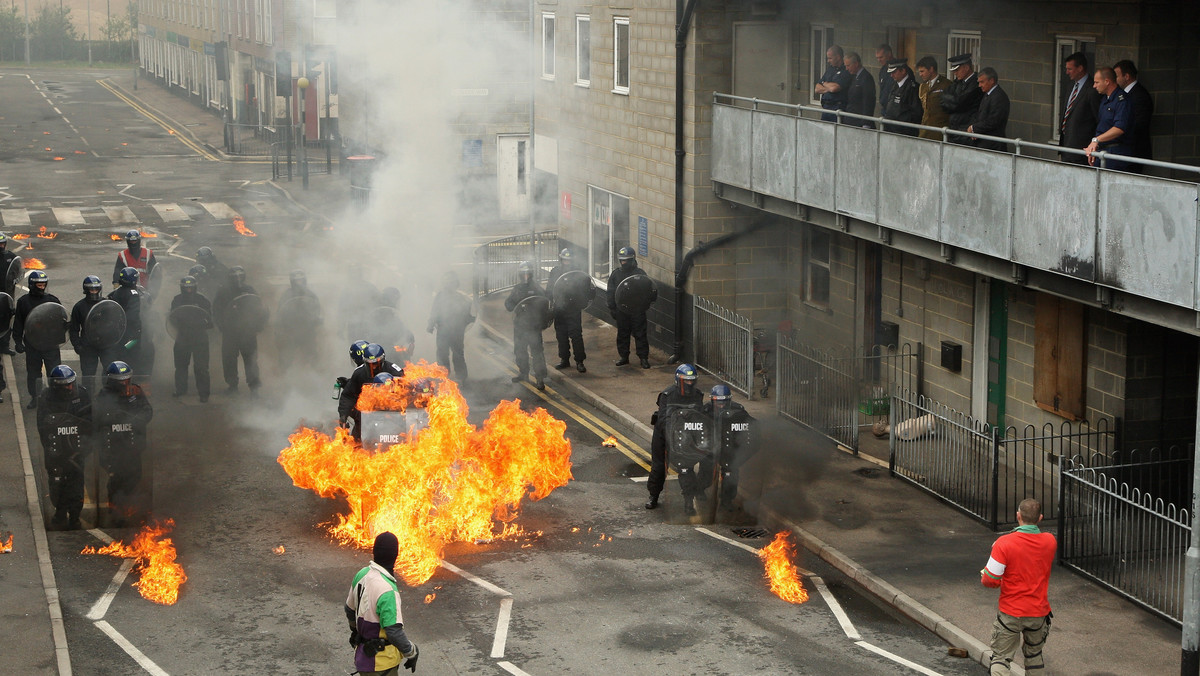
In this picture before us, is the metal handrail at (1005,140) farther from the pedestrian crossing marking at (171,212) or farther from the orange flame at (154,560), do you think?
the pedestrian crossing marking at (171,212)

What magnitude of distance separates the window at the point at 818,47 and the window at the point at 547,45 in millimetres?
6514

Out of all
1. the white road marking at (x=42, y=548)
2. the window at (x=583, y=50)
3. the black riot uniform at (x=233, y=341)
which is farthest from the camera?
the window at (x=583, y=50)

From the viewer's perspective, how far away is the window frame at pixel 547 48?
2512cm

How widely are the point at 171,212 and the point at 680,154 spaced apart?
18684 mm

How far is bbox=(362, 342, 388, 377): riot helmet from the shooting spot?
13836mm

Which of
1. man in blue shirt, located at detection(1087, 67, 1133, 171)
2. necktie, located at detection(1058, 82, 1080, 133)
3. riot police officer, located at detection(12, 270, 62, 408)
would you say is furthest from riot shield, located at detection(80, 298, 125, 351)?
man in blue shirt, located at detection(1087, 67, 1133, 171)

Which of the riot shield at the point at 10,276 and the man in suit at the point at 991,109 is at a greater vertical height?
the man in suit at the point at 991,109

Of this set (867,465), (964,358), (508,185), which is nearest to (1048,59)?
(964,358)

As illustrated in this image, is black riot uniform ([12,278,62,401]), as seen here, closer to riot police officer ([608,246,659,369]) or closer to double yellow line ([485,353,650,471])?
double yellow line ([485,353,650,471])

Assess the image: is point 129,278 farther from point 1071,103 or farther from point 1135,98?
point 1135,98

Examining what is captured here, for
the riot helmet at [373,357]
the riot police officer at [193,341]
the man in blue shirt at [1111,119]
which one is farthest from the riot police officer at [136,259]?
the man in blue shirt at [1111,119]

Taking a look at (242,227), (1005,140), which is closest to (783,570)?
(1005,140)

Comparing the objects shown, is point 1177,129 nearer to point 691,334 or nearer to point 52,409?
point 691,334

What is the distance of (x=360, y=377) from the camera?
13.9 metres
